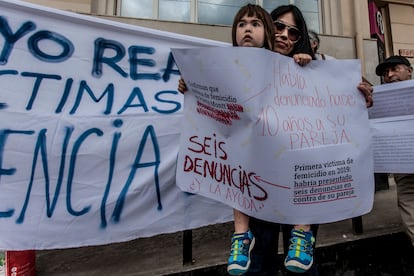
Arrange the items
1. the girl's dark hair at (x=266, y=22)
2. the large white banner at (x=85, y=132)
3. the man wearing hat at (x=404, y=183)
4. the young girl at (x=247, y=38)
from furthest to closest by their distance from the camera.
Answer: the man wearing hat at (x=404, y=183), the large white banner at (x=85, y=132), the girl's dark hair at (x=266, y=22), the young girl at (x=247, y=38)

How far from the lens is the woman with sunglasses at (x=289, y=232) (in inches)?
53.4

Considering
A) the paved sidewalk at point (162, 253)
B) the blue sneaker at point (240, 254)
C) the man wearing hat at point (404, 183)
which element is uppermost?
the man wearing hat at point (404, 183)

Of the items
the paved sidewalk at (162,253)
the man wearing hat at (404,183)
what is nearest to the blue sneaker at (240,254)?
the paved sidewalk at (162,253)

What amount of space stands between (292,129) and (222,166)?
1.22ft

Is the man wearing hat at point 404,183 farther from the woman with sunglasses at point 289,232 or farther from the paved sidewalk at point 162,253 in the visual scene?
the woman with sunglasses at point 289,232

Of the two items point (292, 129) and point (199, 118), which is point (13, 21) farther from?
point (292, 129)

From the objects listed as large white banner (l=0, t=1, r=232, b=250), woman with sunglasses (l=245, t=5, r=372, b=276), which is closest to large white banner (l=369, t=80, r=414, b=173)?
woman with sunglasses (l=245, t=5, r=372, b=276)

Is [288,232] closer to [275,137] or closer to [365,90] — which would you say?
[275,137]

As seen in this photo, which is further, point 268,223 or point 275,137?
point 268,223

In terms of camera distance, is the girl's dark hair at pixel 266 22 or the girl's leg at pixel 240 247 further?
the girl's dark hair at pixel 266 22

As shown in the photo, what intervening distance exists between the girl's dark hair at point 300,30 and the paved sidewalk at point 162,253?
147cm

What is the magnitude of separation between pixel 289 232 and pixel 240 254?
1.05 feet

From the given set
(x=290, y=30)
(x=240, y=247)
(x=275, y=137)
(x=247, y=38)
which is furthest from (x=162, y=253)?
(x=290, y=30)

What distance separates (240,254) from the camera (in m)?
1.38
